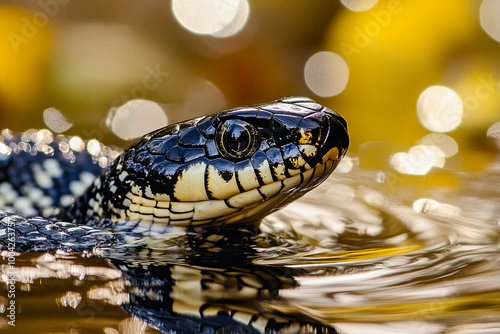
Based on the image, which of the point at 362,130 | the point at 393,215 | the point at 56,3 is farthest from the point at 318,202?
the point at 56,3

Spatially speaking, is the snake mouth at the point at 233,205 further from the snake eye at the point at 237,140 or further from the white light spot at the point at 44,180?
the white light spot at the point at 44,180

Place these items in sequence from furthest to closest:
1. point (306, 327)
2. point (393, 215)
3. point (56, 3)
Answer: point (56, 3) → point (393, 215) → point (306, 327)

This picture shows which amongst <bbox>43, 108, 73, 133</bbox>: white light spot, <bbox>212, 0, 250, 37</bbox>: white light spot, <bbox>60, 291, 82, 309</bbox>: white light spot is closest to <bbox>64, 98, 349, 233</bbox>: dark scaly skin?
<bbox>60, 291, 82, 309</bbox>: white light spot

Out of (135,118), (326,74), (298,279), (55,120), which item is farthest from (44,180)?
(326,74)

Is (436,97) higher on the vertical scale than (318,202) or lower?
higher

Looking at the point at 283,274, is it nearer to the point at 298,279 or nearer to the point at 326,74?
the point at 298,279

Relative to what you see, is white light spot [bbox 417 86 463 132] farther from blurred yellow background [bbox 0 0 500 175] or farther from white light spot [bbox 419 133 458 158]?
white light spot [bbox 419 133 458 158]

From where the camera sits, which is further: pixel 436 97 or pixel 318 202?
pixel 436 97

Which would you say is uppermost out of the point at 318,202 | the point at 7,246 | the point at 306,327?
the point at 318,202

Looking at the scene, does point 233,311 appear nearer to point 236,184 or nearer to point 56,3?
point 236,184
